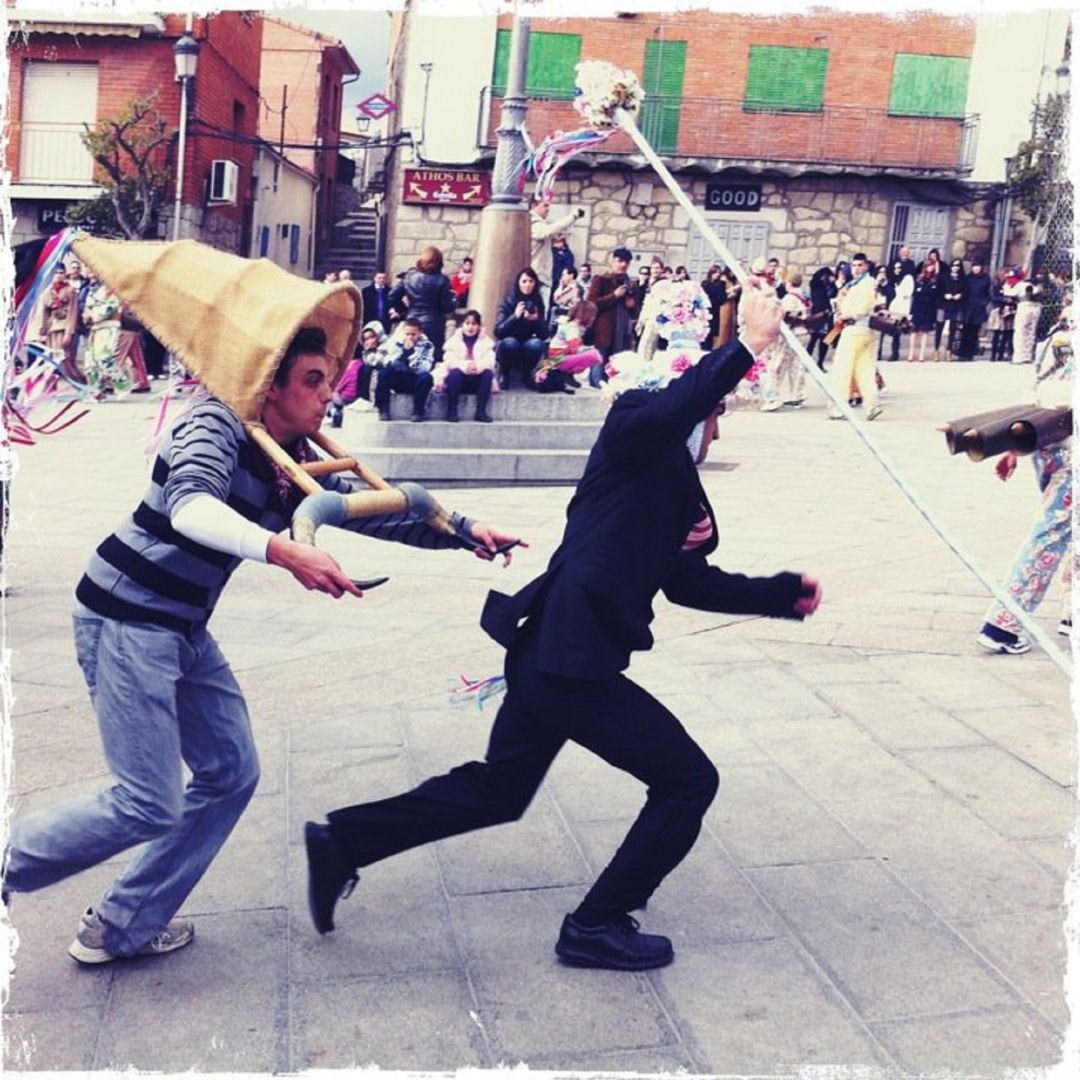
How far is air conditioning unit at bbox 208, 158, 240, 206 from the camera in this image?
27594mm

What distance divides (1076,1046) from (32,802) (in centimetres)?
320

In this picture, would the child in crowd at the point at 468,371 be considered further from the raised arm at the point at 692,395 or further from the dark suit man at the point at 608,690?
the raised arm at the point at 692,395

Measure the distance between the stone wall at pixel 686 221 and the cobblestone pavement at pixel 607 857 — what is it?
19651mm

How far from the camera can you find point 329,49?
38.8 meters

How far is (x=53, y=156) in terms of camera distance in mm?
26906

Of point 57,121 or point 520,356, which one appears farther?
point 57,121

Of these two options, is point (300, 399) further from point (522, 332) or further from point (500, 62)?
point (500, 62)

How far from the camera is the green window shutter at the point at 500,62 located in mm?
26484

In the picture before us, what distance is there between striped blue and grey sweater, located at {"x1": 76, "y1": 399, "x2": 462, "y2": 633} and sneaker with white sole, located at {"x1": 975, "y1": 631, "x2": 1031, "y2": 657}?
418 centimetres

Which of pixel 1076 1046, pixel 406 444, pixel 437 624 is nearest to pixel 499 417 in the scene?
pixel 406 444

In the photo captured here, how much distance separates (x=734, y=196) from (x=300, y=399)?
2509cm

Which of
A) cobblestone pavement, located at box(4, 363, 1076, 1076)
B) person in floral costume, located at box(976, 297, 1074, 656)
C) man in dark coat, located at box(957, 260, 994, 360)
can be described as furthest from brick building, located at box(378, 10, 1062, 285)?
person in floral costume, located at box(976, 297, 1074, 656)

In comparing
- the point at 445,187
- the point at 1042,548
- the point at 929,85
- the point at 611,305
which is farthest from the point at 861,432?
the point at 929,85

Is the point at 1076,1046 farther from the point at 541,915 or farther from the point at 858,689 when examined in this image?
the point at 858,689
